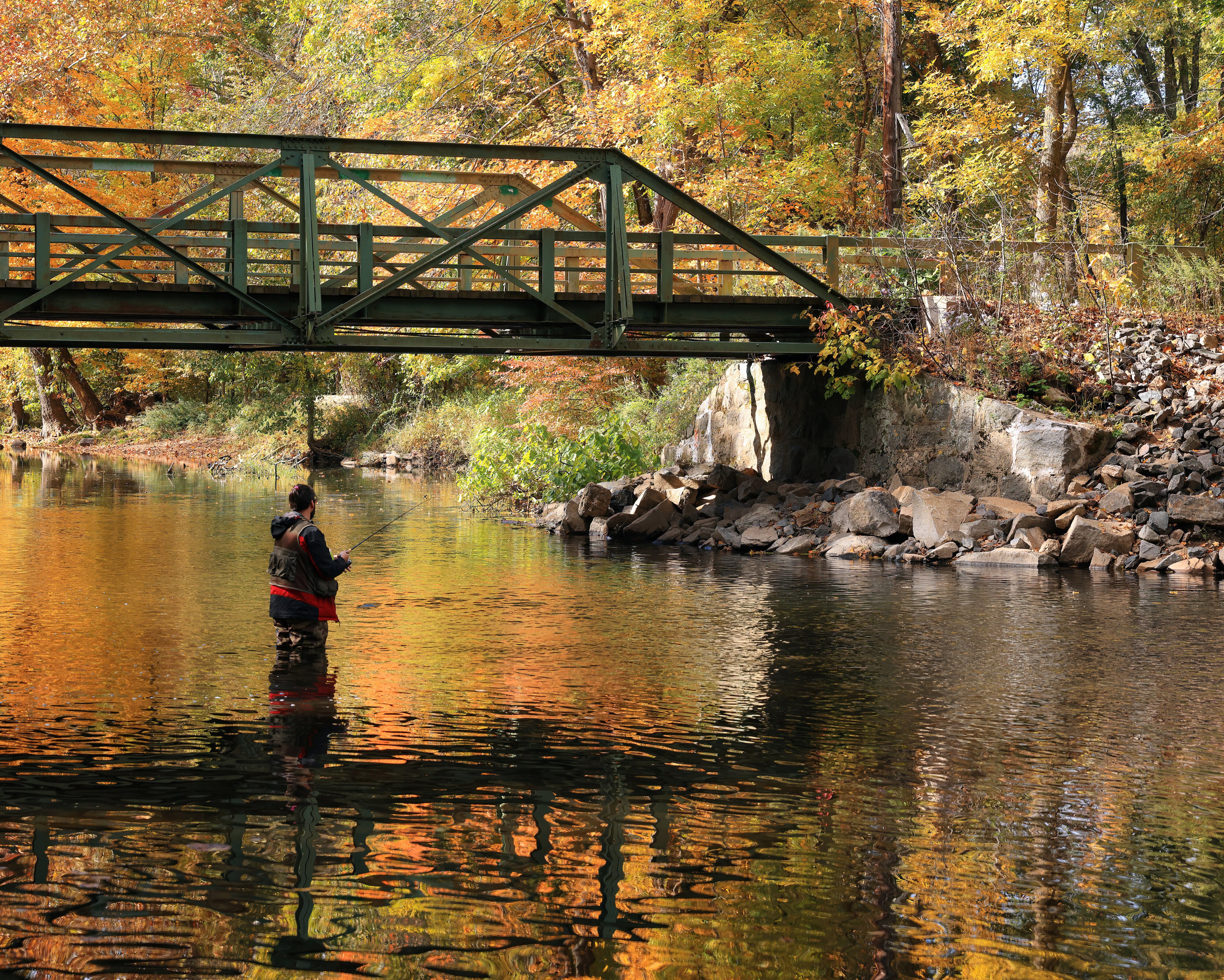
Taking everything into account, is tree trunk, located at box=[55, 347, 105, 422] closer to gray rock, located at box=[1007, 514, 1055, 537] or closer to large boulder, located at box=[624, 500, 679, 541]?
large boulder, located at box=[624, 500, 679, 541]

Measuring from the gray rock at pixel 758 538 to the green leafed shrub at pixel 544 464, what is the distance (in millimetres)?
5380

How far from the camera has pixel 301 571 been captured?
35.4 feet

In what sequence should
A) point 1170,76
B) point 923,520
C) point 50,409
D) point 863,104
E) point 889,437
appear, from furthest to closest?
point 50,409 → point 863,104 → point 1170,76 → point 889,437 → point 923,520

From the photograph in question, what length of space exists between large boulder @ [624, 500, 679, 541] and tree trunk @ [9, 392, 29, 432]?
4060cm

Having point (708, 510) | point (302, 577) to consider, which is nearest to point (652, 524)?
point (708, 510)

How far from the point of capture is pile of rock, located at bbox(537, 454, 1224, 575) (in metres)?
18.3

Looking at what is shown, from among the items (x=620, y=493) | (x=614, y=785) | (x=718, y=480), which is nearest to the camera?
(x=614, y=785)

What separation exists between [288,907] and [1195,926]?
146 inches

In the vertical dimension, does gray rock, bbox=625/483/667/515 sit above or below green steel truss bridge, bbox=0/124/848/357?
below

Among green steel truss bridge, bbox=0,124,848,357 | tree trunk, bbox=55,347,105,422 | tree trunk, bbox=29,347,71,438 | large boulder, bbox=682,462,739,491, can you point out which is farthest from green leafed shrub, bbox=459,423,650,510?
tree trunk, bbox=29,347,71,438

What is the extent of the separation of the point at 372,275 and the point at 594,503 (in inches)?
239

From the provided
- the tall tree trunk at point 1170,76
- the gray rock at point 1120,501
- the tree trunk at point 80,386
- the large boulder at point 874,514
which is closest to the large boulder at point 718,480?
the large boulder at point 874,514

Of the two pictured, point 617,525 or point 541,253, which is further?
point 617,525

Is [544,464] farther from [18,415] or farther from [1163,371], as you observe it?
[18,415]
